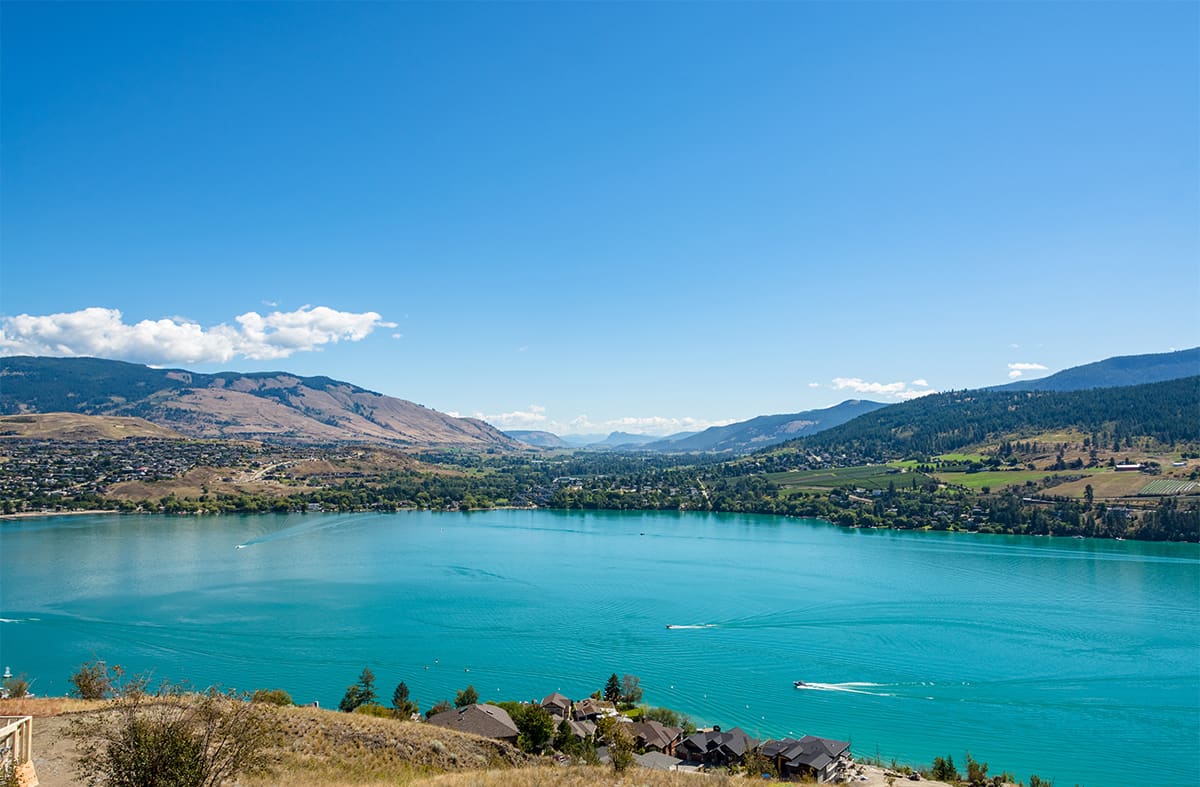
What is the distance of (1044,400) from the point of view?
132 metres

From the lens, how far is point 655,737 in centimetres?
2011

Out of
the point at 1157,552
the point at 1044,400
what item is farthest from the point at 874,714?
the point at 1044,400

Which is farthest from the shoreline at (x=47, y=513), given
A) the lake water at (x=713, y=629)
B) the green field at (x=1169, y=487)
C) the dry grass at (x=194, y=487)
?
the green field at (x=1169, y=487)

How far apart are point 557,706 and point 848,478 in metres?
90.7

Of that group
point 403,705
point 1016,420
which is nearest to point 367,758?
point 403,705

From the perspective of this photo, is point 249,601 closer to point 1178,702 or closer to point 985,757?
point 985,757

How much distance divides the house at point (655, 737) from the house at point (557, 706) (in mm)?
2417

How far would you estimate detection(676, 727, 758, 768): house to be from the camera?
19.4m

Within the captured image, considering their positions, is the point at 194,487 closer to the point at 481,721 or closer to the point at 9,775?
the point at 481,721

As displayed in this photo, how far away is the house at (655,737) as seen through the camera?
1986 cm

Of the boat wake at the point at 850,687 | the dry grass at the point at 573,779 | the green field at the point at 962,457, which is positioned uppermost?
the green field at the point at 962,457

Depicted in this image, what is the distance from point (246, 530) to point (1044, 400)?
137 m

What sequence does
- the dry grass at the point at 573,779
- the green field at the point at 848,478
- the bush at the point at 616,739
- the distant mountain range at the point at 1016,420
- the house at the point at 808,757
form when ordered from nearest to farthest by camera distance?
the dry grass at the point at 573,779
the bush at the point at 616,739
the house at the point at 808,757
the green field at the point at 848,478
the distant mountain range at the point at 1016,420

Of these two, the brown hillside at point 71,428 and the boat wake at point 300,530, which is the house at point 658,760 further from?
the brown hillside at point 71,428
